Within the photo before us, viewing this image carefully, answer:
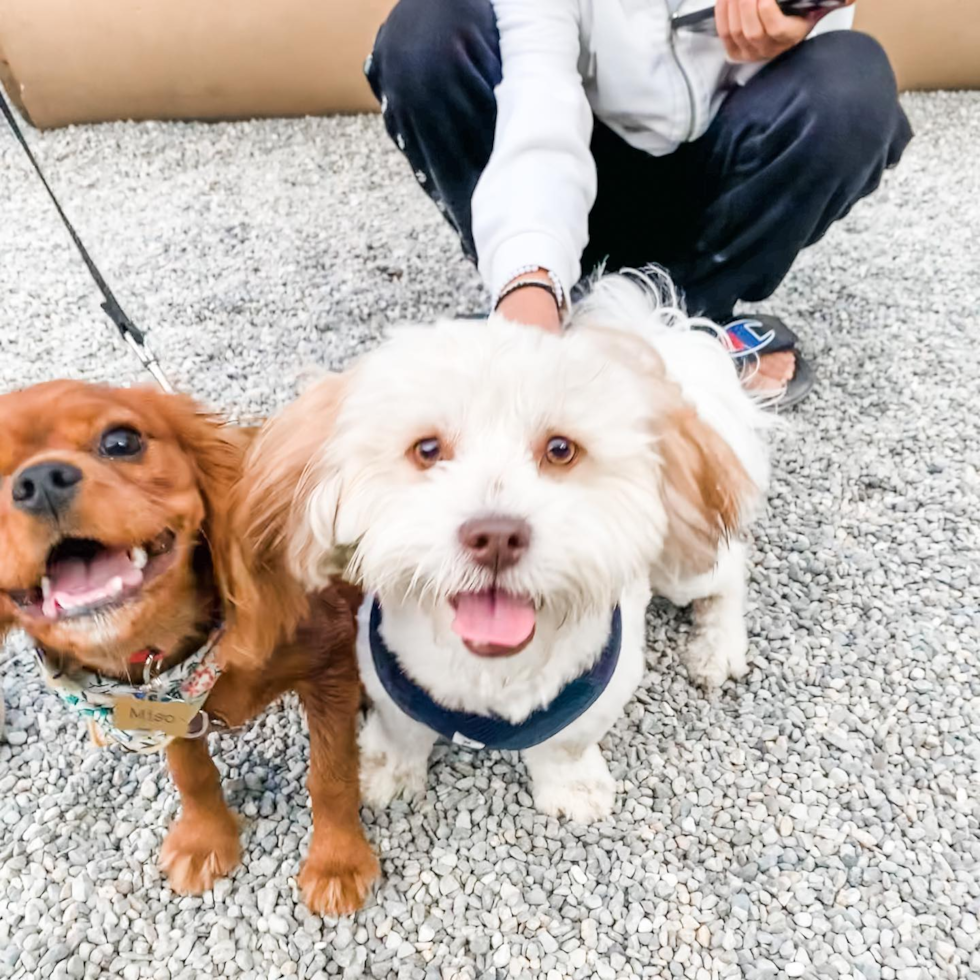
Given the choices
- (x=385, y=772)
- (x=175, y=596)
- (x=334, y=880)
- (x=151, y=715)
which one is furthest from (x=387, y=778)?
(x=175, y=596)

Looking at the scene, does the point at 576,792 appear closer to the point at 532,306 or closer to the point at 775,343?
the point at 532,306

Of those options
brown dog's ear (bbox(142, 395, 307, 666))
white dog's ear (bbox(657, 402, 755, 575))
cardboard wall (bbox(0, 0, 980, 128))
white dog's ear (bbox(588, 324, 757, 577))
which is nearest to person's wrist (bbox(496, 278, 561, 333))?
white dog's ear (bbox(588, 324, 757, 577))

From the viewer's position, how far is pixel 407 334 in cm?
86

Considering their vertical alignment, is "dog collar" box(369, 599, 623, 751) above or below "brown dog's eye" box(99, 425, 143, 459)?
below

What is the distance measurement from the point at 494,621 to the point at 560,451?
0.17 metres

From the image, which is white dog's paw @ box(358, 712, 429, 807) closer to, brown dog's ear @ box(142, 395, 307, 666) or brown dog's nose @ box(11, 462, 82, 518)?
brown dog's ear @ box(142, 395, 307, 666)

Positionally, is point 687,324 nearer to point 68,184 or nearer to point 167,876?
point 167,876

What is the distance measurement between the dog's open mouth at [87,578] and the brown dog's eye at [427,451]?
0.77 ft

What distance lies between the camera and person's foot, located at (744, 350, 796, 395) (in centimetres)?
167

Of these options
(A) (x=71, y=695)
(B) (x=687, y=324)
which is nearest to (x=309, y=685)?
(A) (x=71, y=695)

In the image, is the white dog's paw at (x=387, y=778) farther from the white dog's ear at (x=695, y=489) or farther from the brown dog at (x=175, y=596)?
the white dog's ear at (x=695, y=489)

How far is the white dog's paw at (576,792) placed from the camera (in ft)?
3.70

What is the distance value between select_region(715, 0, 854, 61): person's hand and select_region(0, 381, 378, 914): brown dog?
0.98m

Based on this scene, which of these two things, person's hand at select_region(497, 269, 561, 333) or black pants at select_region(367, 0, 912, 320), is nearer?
person's hand at select_region(497, 269, 561, 333)
